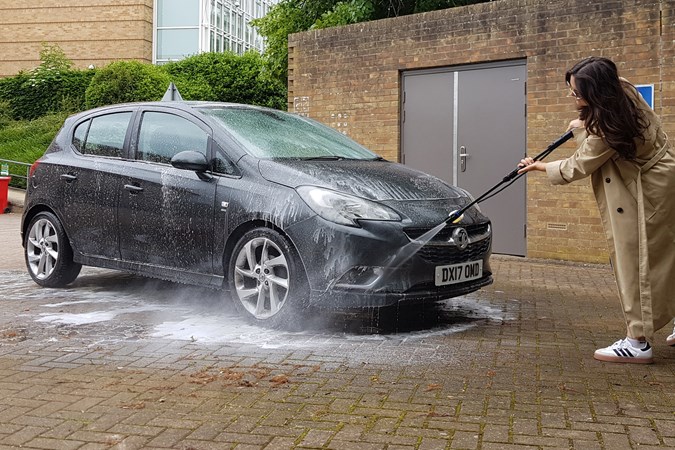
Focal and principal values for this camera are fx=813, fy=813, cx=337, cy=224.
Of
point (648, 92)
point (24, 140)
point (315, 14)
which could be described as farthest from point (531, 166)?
point (24, 140)

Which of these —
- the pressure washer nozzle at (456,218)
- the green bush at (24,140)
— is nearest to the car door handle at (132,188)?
the pressure washer nozzle at (456,218)

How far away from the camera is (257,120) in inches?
266

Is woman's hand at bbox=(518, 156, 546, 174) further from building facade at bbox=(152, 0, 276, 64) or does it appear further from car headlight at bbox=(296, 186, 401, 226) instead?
building facade at bbox=(152, 0, 276, 64)

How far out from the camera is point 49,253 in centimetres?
753

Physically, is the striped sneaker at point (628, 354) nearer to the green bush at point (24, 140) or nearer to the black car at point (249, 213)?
the black car at point (249, 213)

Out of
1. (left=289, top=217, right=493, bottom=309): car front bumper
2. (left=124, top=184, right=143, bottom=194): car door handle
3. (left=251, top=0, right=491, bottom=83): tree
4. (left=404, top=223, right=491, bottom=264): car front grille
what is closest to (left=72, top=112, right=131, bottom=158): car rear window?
(left=124, top=184, right=143, bottom=194): car door handle

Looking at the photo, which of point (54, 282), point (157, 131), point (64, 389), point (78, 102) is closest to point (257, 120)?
point (157, 131)

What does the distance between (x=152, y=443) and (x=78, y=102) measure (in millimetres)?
33259

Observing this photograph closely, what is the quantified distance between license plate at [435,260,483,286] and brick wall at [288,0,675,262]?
470 centimetres

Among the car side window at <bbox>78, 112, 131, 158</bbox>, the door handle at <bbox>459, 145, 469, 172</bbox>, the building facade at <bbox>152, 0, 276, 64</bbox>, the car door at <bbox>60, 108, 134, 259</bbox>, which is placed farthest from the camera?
the building facade at <bbox>152, 0, 276, 64</bbox>

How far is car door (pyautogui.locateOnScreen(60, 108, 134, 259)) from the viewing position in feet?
22.4

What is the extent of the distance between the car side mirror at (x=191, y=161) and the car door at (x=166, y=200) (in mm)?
113

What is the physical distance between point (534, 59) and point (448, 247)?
5824mm

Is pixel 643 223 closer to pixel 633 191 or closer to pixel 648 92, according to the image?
pixel 633 191
